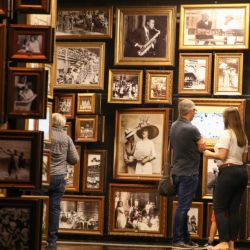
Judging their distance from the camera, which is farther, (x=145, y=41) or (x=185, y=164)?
(x=145, y=41)

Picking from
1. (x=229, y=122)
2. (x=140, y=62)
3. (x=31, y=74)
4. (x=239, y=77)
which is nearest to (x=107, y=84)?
(x=140, y=62)

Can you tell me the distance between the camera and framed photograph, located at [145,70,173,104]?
9945 millimetres

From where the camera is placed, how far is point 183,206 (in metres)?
8.44

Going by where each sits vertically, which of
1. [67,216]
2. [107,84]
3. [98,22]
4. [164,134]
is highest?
[98,22]

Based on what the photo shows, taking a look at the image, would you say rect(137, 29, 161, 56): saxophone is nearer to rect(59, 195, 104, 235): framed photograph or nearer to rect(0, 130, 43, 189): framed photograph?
rect(59, 195, 104, 235): framed photograph

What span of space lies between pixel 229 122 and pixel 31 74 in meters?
3.06

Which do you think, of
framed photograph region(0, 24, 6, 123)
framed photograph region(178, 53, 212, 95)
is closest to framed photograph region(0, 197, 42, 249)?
framed photograph region(0, 24, 6, 123)

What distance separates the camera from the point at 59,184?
27.3ft

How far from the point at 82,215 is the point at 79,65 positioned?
215 centimetres

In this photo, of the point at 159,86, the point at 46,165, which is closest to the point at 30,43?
the point at 46,165

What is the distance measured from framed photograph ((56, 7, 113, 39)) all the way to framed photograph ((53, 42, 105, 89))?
0.13m

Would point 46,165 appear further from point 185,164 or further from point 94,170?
point 94,170

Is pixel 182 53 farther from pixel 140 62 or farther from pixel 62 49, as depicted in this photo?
pixel 62 49

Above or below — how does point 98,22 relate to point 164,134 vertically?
above
